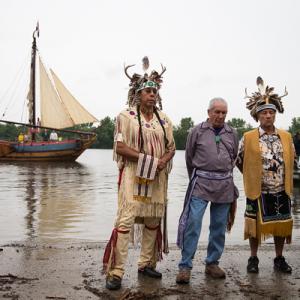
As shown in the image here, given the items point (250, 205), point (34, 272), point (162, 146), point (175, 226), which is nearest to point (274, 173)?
point (250, 205)

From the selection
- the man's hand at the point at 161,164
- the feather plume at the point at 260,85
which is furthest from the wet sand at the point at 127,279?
the feather plume at the point at 260,85

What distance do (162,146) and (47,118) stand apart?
4176 cm

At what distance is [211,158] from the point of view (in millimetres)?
4730

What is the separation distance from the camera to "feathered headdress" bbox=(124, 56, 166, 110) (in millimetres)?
4785

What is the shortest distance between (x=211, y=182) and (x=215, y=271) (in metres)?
0.84

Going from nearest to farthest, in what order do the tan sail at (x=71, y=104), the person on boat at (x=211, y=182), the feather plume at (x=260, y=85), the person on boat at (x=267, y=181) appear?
the person on boat at (x=211, y=182) → the person on boat at (x=267, y=181) → the feather plume at (x=260, y=85) → the tan sail at (x=71, y=104)

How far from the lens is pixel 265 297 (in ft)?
13.1

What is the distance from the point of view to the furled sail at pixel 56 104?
4500 cm

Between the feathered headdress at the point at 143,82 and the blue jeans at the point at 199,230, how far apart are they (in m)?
1.10

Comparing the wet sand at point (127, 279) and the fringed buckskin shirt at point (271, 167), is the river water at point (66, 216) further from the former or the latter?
the fringed buckskin shirt at point (271, 167)

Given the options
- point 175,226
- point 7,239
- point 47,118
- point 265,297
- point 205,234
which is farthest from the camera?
point 47,118

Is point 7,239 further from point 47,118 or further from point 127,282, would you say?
point 47,118

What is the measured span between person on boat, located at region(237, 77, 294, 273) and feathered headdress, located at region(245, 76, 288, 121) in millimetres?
31

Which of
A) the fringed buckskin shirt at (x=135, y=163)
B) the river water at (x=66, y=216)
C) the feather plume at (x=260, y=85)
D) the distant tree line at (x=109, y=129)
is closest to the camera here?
the fringed buckskin shirt at (x=135, y=163)
